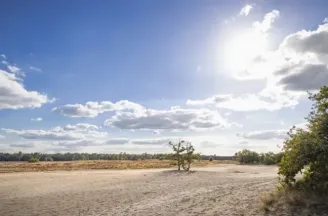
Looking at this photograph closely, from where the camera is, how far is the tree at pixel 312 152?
1367cm

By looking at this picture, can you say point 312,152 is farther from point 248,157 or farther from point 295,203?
point 248,157

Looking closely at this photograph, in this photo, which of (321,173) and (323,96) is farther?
(323,96)

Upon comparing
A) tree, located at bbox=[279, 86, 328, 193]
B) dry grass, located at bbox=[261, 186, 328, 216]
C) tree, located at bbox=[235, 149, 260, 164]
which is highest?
tree, located at bbox=[235, 149, 260, 164]

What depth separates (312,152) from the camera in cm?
1380

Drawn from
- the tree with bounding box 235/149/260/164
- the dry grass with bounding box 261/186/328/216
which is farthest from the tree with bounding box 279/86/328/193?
the tree with bounding box 235/149/260/164

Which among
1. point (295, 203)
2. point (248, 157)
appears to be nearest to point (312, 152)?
point (295, 203)

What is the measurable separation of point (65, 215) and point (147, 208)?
185 inches

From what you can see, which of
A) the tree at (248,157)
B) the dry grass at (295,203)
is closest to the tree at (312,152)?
the dry grass at (295,203)

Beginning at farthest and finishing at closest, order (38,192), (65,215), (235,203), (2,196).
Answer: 1. (38,192)
2. (2,196)
3. (65,215)
4. (235,203)

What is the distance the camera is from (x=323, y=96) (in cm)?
1559

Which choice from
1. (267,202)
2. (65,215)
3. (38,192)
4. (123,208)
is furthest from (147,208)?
(38,192)

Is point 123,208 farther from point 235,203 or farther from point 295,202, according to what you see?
point 295,202

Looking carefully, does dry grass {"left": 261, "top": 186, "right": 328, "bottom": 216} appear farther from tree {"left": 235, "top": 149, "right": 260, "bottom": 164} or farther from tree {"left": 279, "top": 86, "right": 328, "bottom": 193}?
tree {"left": 235, "top": 149, "right": 260, "bottom": 164}

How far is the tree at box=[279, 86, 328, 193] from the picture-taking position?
13672mm
